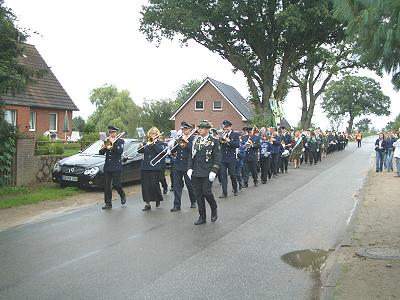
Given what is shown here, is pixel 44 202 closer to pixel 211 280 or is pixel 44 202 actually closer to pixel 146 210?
pixel 146 210

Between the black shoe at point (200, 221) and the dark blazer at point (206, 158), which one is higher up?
the dark blazer at point (206, 158)

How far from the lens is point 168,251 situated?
7.27 m

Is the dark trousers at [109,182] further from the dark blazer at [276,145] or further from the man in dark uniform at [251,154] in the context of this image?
the dark blazer at [276,145]

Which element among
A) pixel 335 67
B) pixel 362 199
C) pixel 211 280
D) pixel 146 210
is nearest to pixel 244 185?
pixel 362 199

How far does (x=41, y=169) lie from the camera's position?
1511 centimetres

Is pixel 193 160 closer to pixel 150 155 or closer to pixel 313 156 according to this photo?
pixel 150 155

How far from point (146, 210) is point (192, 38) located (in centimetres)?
2552

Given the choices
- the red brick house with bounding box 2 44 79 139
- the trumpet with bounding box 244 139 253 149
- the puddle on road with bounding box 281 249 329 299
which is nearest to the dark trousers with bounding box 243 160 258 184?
the trumpet with bounding box 244 139 253 149

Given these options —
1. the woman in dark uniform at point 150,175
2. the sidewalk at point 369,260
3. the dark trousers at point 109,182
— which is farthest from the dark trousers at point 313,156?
the dark trousers at point 109,182

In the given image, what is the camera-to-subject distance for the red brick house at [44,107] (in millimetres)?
30906

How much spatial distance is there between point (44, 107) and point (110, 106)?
44888 mm

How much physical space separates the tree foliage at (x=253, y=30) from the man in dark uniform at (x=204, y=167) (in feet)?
72.6

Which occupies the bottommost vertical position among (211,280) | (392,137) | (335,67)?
(211,280)

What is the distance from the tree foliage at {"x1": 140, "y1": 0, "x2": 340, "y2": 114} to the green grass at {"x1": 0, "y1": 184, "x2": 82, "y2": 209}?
66.2 ft
